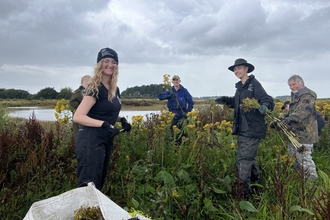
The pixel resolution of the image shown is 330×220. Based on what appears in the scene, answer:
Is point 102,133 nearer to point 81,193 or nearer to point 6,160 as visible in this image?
point 81,193

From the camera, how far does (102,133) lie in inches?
125

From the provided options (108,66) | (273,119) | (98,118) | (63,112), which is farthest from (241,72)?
(63,112)

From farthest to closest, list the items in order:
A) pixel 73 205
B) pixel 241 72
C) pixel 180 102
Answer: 1. pixel 180 102
2. pixel 241 72
3. pixel 73 205

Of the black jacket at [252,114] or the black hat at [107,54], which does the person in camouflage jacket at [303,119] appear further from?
the black hat at [107,54]

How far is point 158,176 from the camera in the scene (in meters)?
4.15

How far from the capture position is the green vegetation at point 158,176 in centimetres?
346

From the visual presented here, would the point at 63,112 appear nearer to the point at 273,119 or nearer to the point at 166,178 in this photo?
the point at 166,178

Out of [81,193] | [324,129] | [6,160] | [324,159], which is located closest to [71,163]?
[6,160]

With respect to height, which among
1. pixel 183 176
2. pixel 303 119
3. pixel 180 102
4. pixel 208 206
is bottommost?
pixel 208 206

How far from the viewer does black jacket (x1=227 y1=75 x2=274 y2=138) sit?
4406mm

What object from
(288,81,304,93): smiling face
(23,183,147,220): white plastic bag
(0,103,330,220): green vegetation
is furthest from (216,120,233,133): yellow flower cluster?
(23,183,147,220): white plastic bag

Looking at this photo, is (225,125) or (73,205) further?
(225,125)

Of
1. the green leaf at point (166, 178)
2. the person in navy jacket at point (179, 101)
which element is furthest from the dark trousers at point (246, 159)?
the person in navy jacket at point (179, 101)

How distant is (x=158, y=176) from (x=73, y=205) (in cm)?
200
